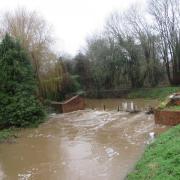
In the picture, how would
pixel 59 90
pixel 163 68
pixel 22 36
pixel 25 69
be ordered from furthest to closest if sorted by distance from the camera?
pixel 163 68 < pixel 59 90 < pixel 22 36 < pixel 25 69

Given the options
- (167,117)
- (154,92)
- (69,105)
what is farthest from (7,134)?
(154,92)

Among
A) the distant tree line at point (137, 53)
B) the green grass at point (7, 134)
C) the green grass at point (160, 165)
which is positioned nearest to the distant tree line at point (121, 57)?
the distant tree line at point (137, 53)

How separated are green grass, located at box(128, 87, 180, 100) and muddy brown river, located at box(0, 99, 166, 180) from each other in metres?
10.9

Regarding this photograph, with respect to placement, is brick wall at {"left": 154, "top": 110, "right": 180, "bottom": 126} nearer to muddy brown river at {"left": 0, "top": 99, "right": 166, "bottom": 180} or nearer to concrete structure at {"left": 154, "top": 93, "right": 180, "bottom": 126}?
concrete structure at {"left": 154, "top": 93, "right": 180, "bottom": 126}

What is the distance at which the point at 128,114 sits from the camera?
19.2 meters

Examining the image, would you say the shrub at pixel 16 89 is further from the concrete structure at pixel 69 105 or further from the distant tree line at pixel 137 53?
the distant tree line at pixel 137 53

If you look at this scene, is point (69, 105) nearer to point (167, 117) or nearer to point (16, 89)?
point (16, 89)

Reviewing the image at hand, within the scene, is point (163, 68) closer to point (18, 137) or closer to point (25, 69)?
point (25, 69)

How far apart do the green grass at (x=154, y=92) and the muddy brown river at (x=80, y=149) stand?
1093 cm

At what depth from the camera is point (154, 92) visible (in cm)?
3036

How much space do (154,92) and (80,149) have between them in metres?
19.5

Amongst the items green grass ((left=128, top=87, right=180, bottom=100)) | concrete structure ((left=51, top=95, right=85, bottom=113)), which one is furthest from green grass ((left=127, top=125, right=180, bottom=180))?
green grass ((left=128, top=87, right=180, bottom=100))

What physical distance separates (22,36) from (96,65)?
12.2 metres

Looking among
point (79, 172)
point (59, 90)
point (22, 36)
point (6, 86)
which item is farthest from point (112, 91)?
point (79, 172)
